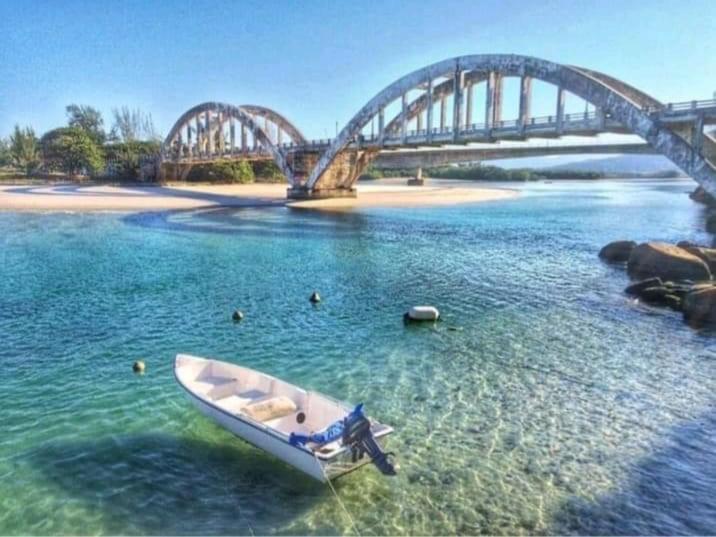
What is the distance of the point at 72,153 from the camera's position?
377ft

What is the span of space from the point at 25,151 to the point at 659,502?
150m

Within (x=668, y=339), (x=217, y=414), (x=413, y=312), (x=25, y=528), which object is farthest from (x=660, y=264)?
(x=25, y=528)

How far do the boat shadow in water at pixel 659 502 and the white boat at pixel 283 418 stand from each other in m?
3.64

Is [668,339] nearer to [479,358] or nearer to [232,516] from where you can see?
[479,358]

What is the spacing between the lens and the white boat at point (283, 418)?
33.8 ft

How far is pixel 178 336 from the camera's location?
19.8m

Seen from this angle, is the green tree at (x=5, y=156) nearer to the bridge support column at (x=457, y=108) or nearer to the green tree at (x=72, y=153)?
the green tree at (x=72, y=153)

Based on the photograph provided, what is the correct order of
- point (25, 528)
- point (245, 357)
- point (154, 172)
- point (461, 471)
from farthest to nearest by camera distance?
point (154, 172)
point (245, 357)
point (461, 471)
point (25, 528)

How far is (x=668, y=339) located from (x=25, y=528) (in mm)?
20296

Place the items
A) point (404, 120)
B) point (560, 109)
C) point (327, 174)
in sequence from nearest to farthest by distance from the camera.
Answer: point (560, 109) → point (404, 120) → point (327, 174)

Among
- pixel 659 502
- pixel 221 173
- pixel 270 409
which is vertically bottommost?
pixel 659 502

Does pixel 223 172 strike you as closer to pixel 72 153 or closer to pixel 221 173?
pixel 221 173

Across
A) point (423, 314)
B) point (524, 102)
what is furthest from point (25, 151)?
point (423, 314)

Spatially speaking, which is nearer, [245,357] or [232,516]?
[232,516]
